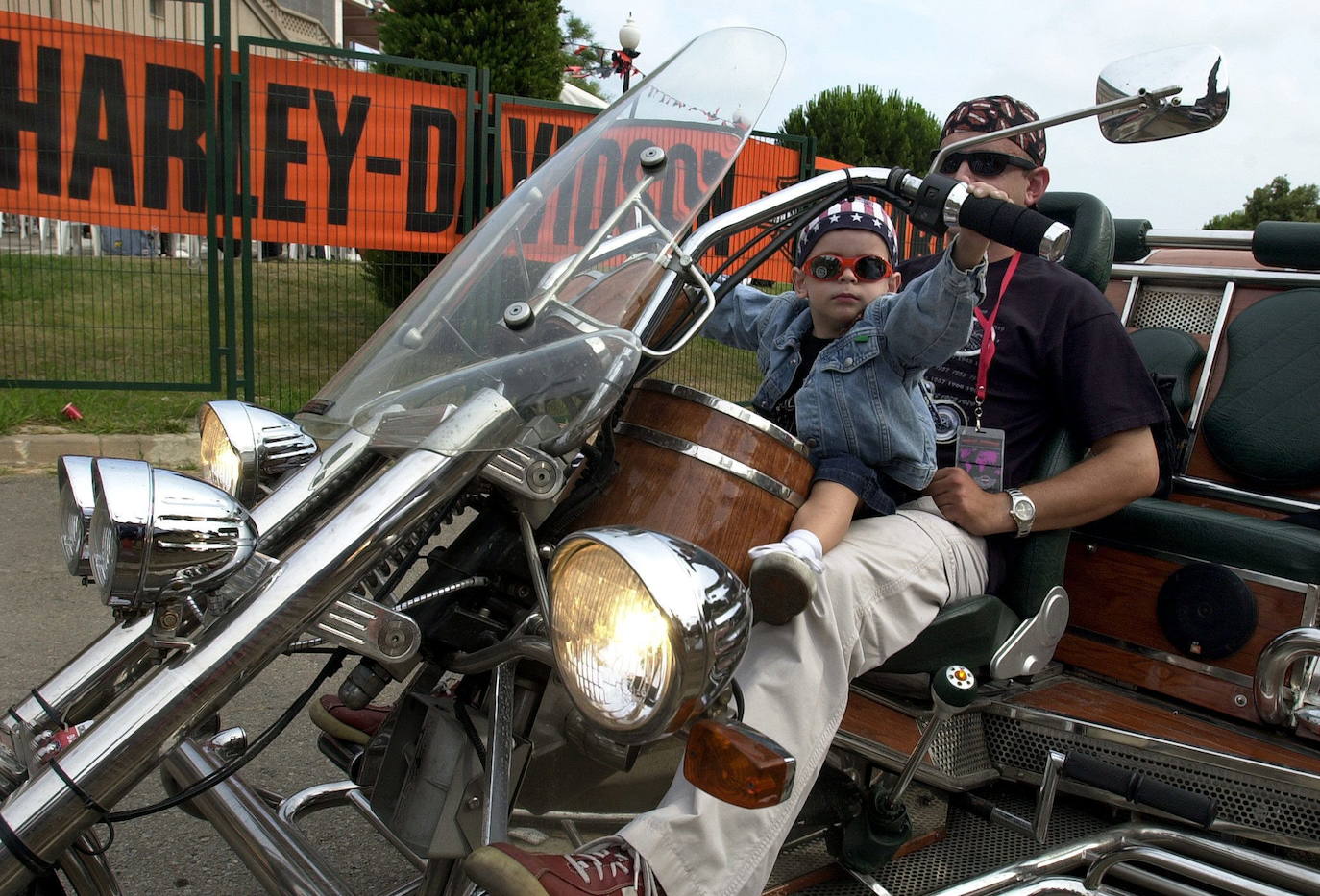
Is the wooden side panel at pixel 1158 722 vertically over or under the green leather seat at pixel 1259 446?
under

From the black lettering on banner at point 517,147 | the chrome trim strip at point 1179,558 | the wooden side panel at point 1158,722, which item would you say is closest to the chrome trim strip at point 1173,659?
the wooden side panel at point 1158,722

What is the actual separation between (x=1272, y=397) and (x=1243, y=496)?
31cm

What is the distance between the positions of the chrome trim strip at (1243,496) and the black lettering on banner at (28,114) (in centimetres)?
648

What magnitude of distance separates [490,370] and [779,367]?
1.03 m

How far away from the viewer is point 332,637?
4.66ft

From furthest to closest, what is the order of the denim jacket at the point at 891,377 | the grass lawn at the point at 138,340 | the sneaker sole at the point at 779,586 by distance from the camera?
1. the grass lawn at the point at 138,340
2. the denim jacket at the point at 891,377
3. the sneaker sole at the point at 779,586

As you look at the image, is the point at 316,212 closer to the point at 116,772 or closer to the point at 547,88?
the point at 547,88

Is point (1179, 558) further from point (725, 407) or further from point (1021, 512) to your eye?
point (725, 407)

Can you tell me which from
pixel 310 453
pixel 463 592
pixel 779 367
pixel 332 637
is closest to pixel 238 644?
pixel 332 637

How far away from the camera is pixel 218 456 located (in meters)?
1.90

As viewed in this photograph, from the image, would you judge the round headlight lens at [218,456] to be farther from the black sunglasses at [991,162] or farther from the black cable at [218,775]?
the black sunglasses at [991,162]

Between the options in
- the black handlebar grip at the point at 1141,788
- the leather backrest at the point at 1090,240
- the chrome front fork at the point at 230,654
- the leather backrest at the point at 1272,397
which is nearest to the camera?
the chrome front fork at the point at 230,654

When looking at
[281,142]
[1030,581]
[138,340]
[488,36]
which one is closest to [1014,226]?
[1030,581]

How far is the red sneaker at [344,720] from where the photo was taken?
2246 mm
